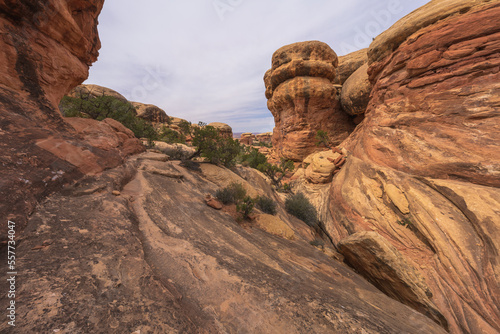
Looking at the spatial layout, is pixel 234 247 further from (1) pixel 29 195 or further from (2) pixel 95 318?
(1) pixel 29 195

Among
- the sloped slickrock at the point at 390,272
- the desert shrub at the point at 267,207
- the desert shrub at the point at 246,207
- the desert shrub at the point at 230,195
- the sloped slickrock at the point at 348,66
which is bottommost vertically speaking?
the sloped slickrock at the point at 390,272

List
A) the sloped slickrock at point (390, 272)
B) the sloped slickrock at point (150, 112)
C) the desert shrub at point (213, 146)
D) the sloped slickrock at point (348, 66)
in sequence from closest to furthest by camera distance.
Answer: the sloped slickrock at point (390, 272) → the desert shrub at point (213, 146) → the sloped slickrock at point (348, 66) → the sloped slickrock at point (150, 112)

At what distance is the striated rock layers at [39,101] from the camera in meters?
3.22

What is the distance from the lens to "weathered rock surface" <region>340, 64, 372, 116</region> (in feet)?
58.3

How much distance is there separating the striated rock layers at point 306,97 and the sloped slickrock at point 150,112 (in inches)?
1074

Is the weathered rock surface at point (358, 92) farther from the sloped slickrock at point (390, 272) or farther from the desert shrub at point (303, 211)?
the sloped slickrock at point (390, 272)

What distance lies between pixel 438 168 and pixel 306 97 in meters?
18.7

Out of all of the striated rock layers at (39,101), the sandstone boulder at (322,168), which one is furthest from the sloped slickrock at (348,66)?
the striated rock layers at (39,101)

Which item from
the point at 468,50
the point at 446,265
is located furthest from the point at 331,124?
the point at 446,265

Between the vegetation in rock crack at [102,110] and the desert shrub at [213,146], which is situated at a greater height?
the vegetation in rock crack at [102,110]

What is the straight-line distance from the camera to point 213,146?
1134 cm

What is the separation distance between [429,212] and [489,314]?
124 inches

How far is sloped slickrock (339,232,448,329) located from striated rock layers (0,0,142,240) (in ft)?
29.9

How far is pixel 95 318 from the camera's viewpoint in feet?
6.07
